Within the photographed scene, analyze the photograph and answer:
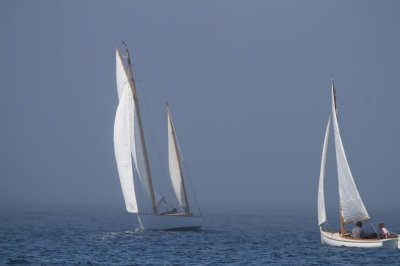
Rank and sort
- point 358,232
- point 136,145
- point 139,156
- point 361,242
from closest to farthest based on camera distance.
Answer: point 361,242 < point 358,232 < point 139,156 < point 136,145

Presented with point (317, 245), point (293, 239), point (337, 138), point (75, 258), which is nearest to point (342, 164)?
point (337, 138)

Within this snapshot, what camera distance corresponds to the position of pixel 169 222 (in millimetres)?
72688

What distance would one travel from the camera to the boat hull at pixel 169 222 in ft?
237

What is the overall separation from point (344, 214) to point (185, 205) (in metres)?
19.8

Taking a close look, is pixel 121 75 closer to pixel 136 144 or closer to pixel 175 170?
pixel 136 144

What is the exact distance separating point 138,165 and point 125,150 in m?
1.97

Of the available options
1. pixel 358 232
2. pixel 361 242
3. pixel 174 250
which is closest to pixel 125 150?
pixel 174 250

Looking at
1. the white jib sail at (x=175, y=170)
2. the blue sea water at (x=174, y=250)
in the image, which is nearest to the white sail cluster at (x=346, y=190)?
the blue sea water at (x=174, y=250)

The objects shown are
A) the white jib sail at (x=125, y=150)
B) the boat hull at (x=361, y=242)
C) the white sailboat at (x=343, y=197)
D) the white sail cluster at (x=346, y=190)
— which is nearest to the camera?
the boat hull at (x=361, y=242)

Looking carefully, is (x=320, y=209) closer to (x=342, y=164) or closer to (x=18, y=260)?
(x=342, y=164)

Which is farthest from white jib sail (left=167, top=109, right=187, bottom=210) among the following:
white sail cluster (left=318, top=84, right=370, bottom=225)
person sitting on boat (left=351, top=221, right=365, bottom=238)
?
person sitting on boat (left=351, top=221, right=365, bottom=238)

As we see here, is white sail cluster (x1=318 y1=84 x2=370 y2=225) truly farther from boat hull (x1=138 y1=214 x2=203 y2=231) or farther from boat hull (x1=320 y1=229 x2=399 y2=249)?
boat hull (x1=138 y1=214 x2=203 y2=231)

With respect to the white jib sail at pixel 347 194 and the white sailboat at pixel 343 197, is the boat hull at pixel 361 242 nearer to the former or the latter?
the white sailboat at pixel 343 197

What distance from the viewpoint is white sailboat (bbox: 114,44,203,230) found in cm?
7306
